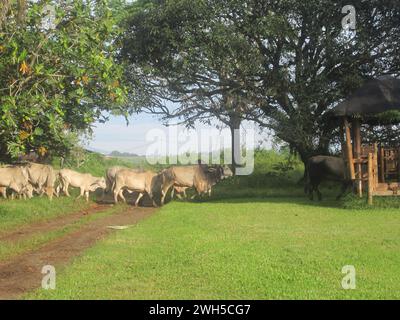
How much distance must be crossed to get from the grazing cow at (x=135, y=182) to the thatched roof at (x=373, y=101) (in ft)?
26.1

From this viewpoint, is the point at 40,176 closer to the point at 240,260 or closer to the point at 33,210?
the point at 33,210

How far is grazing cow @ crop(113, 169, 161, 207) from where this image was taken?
2140 centimetres

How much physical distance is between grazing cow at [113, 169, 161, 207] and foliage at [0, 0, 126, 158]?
26.7 ft

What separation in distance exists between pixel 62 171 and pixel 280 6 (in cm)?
1093

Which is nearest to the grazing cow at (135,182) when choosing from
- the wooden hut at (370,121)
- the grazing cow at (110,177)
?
the grazing cow at (110,177)

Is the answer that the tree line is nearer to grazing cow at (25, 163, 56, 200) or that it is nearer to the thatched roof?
the thatched roof

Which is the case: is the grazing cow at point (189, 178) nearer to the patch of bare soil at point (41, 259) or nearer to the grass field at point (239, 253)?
the grass field at point (239, 253)

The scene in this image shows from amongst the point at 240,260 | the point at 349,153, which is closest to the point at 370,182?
the point at 349,153

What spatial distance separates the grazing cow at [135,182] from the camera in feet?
70.2

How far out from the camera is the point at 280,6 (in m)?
20.0

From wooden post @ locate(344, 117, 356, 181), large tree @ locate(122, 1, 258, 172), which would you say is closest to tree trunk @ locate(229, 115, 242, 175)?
large tree @ locate(122, 1, 258, 172)

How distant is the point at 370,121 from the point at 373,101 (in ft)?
6.27
